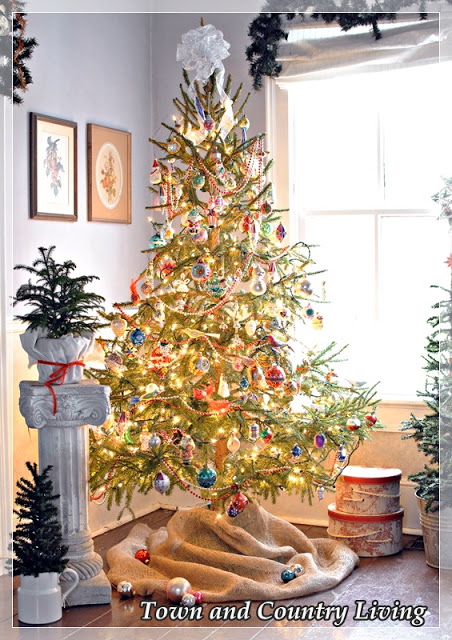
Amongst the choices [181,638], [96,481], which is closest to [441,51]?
[96,481]

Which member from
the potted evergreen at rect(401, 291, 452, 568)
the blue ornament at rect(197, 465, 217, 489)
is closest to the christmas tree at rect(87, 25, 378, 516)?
the blue ornament at rect(197, 465, 217, 489)

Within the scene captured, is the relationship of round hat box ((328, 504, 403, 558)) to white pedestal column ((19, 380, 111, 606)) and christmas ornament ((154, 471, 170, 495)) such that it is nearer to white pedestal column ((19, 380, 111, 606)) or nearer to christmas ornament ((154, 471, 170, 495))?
christmas ornament ((154, 471, 170, 495))

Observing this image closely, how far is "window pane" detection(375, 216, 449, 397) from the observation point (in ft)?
15.1

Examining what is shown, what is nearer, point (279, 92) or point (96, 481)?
point (96, 481)

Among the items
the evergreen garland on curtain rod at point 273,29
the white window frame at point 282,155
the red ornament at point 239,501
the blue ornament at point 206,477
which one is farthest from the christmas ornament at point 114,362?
the evergreen garland on curtain rod at point 273,29

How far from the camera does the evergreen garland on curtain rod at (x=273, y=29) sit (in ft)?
14.3

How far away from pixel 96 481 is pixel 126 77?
89.2 inches

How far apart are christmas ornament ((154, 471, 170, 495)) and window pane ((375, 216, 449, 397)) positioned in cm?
145

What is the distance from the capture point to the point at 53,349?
3.40 metres

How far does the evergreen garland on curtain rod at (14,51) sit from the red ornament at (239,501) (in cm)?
198

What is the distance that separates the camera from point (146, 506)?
4930 millimetres

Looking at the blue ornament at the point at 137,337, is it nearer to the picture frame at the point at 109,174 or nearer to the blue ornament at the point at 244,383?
the blue ornament at the point at 244,383

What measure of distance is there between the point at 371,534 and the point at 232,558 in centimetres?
75

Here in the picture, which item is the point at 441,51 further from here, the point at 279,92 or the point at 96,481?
the point at 96,481
